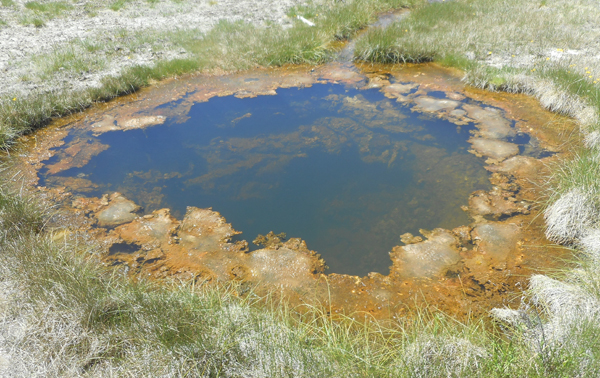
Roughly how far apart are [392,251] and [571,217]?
1.65m

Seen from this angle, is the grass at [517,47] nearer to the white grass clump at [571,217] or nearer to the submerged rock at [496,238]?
the white grass clump at [571,217]

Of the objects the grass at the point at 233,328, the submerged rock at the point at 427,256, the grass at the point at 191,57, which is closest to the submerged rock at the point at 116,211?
the grass at the point at 233,328

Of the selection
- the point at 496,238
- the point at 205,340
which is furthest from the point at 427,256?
the point at 205,340

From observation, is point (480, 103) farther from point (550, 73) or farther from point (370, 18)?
point (370, 18)

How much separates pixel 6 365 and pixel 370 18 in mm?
10961

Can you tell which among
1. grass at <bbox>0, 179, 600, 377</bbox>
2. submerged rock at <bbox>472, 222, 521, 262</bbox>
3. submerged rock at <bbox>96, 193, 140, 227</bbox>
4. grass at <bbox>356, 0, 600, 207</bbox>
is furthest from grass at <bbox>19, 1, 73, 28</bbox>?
submerged rock at <bbox>472, 222, 521, 262</bbox>

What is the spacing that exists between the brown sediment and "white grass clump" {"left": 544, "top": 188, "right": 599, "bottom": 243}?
0.49 feet

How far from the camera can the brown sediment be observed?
3078 mm

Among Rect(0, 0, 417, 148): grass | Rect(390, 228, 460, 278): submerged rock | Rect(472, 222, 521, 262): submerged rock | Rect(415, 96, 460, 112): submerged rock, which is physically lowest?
Rect(390, 228, 460, 278): submerged rock

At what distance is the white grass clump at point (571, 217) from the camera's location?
3342mm

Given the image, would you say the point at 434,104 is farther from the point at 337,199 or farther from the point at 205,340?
the point at 205,340

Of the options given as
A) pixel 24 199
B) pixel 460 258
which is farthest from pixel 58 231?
pixel 460 258

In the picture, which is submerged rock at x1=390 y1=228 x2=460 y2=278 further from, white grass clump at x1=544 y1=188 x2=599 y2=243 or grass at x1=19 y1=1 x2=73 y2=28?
grass at x1=19 y1=1 x2=73 y2=28

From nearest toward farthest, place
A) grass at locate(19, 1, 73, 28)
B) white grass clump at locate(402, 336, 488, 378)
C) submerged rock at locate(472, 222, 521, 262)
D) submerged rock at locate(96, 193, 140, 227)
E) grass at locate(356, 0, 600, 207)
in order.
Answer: white grass clump at locate(402, 336, 488, 378)
submerged rock at locate(472, 222, 521, 262)
submerged rock at locate(96, 193, 140, 227)
grass at locate(356, 0, 600, 207)
grass at locate(19, 1, 73, 28)
